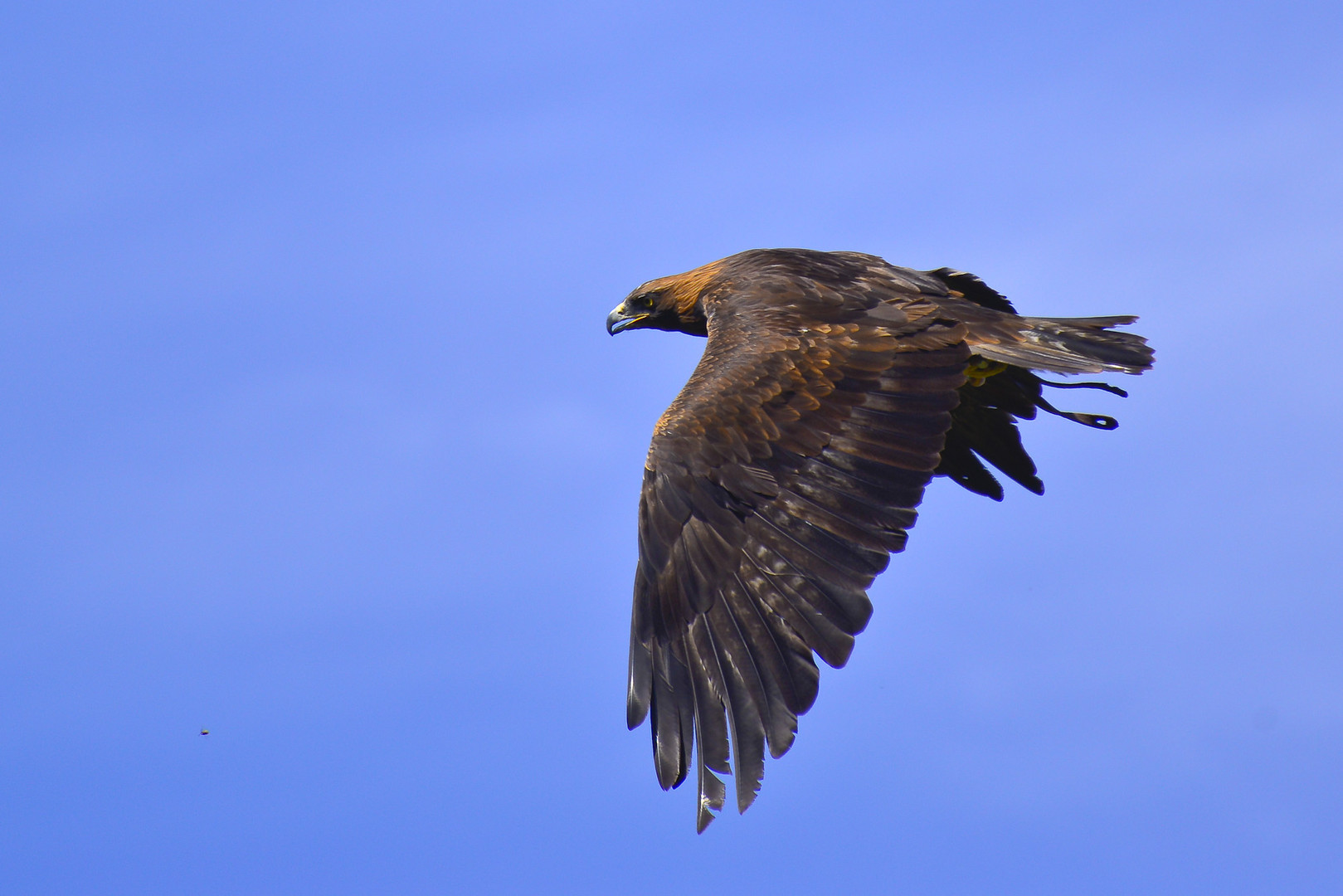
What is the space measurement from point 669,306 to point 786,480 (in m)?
3.29

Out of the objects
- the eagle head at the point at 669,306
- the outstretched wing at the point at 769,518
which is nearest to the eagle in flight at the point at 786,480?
the outstretched wing at the point at 769,518

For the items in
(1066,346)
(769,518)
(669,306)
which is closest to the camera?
(769,518)

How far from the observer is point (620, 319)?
10.3m

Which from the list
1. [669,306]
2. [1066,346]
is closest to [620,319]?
[669,306]

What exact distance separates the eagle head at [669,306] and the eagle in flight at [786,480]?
106 centimetres

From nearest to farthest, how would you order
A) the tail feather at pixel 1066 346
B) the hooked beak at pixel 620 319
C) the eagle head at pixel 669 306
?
the tail feather at pixel 1066 346 → the eagle head at pixel 669 306 → the hooked beak at pixel 620 319

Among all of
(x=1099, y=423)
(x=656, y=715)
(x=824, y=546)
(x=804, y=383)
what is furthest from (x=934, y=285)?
(x=656, y=715)

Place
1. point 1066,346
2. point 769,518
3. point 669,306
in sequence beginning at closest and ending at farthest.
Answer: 1. point 769,518
2. point 1066,346
3. point 669,306

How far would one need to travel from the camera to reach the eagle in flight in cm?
621

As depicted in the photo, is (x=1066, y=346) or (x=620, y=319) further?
(x=620, y=319)

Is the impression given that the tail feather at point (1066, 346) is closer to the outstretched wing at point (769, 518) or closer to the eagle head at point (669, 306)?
the outstretched wing at point (769, 518)

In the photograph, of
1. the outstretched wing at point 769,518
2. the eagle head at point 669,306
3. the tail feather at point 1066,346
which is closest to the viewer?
the outstretched wing at point 769,518

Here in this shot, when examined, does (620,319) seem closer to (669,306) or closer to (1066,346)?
(669,306)

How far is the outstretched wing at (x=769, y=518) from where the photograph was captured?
244 inches
